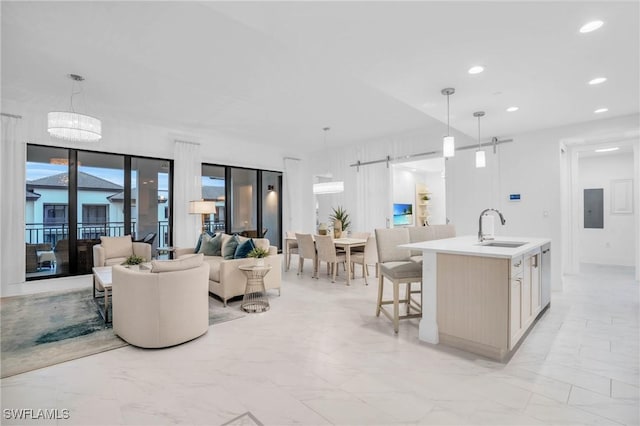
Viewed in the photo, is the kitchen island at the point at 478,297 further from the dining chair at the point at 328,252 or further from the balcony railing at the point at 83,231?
the balcony railing at the point at 83,231

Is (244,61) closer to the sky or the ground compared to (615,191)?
closer to the sky

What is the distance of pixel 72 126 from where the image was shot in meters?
3.59

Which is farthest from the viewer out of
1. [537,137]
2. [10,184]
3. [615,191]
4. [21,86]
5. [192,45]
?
[615,191]

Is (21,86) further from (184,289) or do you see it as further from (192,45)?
(184,289)

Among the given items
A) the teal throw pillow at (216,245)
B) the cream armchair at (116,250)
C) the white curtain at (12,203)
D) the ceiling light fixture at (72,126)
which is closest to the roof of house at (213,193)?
the cream armchair at (116,250)

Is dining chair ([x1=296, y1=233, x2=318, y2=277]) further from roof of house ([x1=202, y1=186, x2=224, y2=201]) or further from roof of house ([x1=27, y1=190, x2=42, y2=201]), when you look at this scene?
roof of house ([x1=27, y1=190, x2=42, y2=201])

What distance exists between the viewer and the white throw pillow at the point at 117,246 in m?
5.11

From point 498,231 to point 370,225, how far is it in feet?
9.23

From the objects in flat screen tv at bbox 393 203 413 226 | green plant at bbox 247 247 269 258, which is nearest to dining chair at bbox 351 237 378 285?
green plant at bbox 247 247 269 258

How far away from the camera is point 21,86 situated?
4.23 metres

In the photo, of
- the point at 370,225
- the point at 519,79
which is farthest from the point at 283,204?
the point at 519,79

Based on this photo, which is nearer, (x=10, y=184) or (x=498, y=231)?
(x=10, y=184)

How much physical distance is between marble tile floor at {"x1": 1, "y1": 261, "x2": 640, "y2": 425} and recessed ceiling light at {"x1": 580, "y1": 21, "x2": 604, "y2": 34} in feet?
8.48

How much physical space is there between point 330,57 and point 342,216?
17.4 ft
